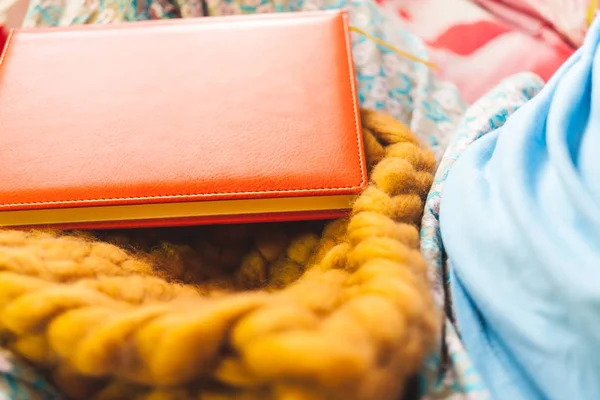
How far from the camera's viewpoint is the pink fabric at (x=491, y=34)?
79cm

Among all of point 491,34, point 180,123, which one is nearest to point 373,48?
point 491,34

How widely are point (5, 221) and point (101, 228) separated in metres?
0.09

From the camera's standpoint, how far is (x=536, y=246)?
0.39 meters

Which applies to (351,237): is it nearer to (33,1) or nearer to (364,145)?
(364,145)

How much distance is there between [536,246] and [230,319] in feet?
0.75

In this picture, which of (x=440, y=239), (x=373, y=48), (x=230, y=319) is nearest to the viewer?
(x=230, y=319)

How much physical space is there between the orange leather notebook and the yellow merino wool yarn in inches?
1.6

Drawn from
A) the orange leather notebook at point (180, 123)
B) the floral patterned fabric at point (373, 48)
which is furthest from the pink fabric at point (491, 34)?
the orange leather notebook at point (180, 123)

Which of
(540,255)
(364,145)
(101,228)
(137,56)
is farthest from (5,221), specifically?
(540,255)

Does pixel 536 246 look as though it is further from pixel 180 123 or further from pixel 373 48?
pixel 373 48

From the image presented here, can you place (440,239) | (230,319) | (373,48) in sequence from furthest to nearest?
(373,48) → (440,239) → (230,319)

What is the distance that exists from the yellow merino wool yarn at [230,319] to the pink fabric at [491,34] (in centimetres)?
40

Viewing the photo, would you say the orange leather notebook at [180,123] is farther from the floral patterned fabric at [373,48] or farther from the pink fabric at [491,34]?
the pink fabric at [491,34]

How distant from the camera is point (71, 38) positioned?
0.59 meters
